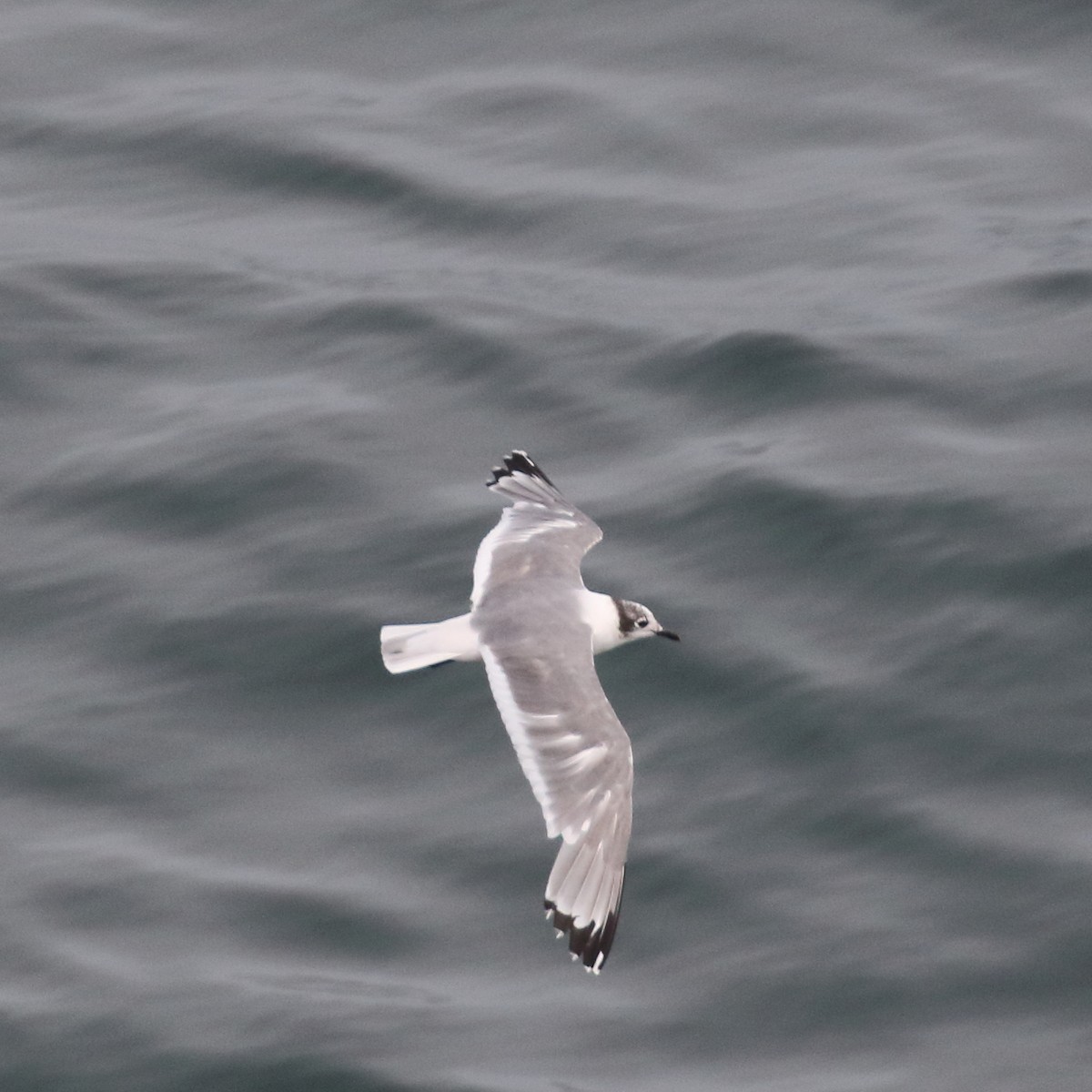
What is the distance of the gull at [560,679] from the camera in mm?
8812

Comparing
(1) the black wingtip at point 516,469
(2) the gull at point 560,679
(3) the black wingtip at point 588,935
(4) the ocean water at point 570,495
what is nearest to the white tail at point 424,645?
(2) the gull at point 560,679

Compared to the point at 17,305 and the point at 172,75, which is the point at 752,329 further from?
the point at 172,75

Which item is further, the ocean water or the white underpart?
the ocean water

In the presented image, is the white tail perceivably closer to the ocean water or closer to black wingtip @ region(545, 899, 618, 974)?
black wingtip @ region(545, 899, 618, 974)

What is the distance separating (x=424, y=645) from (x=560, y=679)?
0.61 metres

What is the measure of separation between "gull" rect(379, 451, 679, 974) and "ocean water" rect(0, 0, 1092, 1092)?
173cm

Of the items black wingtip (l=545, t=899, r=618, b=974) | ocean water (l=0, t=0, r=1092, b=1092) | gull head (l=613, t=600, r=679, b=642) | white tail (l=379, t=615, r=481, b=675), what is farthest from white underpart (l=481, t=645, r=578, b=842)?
ocean water (l=0, t=0, r=1092, b=1092)

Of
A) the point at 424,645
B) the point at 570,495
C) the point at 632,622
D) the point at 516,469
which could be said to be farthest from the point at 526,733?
the point at 570,495

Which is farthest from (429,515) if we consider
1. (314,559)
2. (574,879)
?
(574,879)

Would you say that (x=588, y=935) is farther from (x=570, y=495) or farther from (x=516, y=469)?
(x=570, y=495)

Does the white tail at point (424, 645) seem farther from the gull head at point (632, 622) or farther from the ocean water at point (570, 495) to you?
the ocean water at point (570, 495)

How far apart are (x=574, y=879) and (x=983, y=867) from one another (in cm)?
363

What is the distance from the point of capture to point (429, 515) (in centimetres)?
1406

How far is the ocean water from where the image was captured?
11.4 metres
